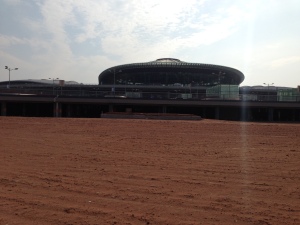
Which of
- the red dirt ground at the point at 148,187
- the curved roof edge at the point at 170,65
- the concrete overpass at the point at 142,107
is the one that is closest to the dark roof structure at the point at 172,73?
the curved roof edge at the point at 170,65

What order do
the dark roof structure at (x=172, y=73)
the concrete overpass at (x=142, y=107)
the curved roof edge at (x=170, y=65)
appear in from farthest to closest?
the dark roof structure at (x=172, y=73) < the curved roof edge at (x=170, y=65) < the concrete overpass at (x=142, y=107)

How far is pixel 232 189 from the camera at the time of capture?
23.4 feet

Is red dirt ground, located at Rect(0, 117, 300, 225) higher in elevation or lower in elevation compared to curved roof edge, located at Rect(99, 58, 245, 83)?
lower

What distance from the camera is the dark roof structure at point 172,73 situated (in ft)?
294

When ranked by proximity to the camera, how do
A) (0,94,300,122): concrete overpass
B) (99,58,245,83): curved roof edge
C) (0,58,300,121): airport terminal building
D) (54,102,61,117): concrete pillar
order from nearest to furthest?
(54,102,61,117): concrete pillar
(0,94,300,122): concrete overpass
(0,58,300,121): airport terminal building
(99,58,245,83): curved roof edge

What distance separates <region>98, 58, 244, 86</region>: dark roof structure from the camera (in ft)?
294

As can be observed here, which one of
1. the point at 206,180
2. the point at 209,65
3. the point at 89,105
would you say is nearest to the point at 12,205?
the point at 206,180

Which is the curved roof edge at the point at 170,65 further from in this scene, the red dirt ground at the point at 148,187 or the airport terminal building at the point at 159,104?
the red dirt ground at the point at 148,187

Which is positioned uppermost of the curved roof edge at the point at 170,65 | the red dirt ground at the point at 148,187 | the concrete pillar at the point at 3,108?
the curved roof edge at the point at 170,65

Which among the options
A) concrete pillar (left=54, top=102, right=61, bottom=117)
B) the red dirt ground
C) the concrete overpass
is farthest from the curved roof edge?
the red dirt ground

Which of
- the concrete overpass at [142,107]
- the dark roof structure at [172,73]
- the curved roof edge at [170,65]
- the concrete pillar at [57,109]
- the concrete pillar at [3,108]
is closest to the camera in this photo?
the concrete pillar at [3,108]

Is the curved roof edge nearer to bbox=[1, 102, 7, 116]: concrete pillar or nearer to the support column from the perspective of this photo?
Result: the support column

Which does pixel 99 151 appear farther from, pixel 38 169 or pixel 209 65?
pixel 209 65

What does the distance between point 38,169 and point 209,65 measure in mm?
84099
